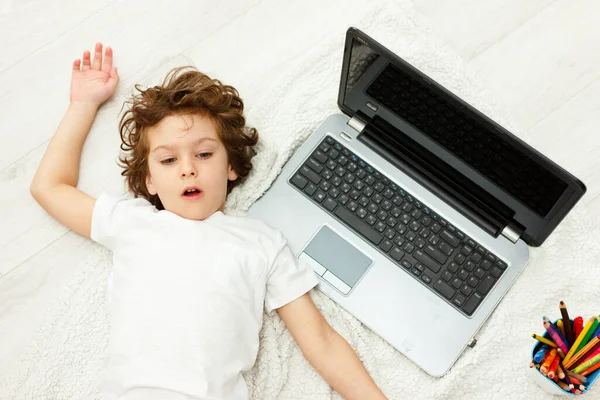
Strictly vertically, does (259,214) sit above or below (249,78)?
below

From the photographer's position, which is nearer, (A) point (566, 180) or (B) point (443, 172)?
(A) point (566, 180)

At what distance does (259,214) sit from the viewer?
110cm

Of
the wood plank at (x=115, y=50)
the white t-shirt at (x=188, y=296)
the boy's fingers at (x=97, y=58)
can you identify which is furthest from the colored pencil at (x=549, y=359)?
the boy's fingers at (x=97, y=58)

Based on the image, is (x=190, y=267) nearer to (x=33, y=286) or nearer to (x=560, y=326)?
(x=33, y=286)

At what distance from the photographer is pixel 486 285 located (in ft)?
3.40

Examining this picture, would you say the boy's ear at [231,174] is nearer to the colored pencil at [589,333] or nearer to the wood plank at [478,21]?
the wood plank at [478,21]

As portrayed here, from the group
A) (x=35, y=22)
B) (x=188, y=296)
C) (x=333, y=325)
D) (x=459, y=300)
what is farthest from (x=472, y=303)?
(x=35, y=22)

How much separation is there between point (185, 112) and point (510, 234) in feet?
1.89

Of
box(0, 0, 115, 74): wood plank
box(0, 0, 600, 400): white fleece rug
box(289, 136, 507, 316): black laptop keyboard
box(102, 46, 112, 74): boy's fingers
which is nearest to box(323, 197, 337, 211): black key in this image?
box(289, 136, 507, 316): black laptop keyboard

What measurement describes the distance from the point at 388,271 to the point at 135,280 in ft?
1.38

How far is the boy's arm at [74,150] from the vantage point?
111 centimetres

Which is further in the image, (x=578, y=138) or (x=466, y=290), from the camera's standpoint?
(x=578, y=138)

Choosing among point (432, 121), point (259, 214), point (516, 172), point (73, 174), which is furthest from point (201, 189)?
point (516, 172)

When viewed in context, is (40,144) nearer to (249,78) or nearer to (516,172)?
(249,78)
